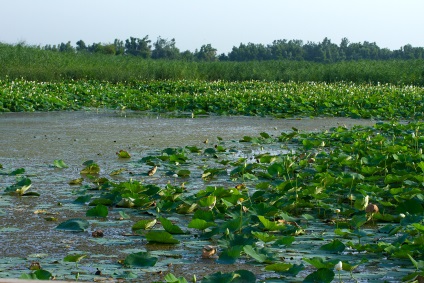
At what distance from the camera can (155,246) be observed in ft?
11.1

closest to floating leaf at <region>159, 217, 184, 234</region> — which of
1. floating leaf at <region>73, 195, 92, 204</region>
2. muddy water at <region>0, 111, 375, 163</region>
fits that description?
floating leaf at <region>73, 195, 92, 204</region>

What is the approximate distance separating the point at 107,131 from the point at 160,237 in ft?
20.1

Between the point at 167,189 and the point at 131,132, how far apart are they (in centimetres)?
474

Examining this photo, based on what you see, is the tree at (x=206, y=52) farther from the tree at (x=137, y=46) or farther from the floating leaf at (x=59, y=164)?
the floating leaf at (x=59, y=164)

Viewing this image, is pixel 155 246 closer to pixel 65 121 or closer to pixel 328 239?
pixel 328 239

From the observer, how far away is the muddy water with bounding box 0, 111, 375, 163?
7238 mm

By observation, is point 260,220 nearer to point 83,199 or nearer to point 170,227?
point 170,227

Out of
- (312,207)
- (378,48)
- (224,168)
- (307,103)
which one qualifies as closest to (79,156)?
(224,168)

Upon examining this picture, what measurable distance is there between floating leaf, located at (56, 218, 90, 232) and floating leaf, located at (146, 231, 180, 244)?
47 centimetres

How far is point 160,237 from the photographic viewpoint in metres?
3.37

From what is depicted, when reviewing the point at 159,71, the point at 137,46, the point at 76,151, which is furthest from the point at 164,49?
the point at 76,151

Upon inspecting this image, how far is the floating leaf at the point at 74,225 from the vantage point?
12.1 ft

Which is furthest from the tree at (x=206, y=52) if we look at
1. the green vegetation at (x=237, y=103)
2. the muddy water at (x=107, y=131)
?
the muddy water at (x=107, y=131)

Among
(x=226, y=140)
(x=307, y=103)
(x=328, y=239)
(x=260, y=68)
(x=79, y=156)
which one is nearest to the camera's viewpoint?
(x=328, y=239)
